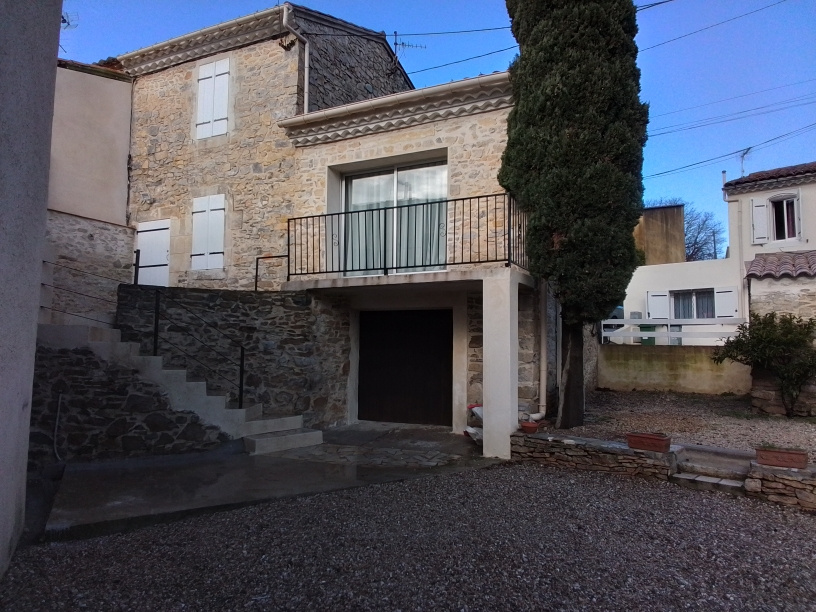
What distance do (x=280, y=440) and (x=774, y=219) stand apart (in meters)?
13.3

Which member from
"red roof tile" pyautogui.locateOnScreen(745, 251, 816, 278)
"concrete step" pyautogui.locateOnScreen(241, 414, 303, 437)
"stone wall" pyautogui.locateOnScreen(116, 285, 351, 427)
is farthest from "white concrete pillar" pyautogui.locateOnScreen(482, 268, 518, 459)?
"red roof tile" pyautogui.locateOnScreen(745, 251, 816, 278)

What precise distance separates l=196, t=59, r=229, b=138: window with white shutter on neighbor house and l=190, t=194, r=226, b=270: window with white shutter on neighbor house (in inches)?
50.8

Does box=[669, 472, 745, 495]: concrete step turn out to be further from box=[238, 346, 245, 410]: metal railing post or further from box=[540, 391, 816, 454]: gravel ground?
box=[238, 346, 245, 410]: metal railing post

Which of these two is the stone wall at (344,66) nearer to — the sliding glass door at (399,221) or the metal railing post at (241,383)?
the sliding glass door at (399,221)

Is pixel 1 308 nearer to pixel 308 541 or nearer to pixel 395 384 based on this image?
pixel 308 541

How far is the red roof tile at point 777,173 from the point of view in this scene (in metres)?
12.4

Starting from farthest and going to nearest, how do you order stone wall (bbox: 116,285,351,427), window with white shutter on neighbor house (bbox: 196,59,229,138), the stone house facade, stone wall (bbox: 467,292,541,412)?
window with white shutter on neighbor house (bbox: 196,59,229,138), the stone house facade, stone wall (bbox: 467,292,541,412), stone wall (bbox: 116,285,351,427)

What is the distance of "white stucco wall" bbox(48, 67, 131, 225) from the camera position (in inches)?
354

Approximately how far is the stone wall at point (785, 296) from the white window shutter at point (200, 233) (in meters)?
9.60

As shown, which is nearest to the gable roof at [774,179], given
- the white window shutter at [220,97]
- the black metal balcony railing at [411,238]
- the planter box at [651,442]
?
the black metal balcony railing at [411,238]

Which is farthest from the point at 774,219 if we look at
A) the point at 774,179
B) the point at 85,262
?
the point at 85,262

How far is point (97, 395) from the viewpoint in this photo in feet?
19.2

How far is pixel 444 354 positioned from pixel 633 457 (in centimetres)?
355

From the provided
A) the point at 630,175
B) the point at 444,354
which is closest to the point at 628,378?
the point at 444,354
